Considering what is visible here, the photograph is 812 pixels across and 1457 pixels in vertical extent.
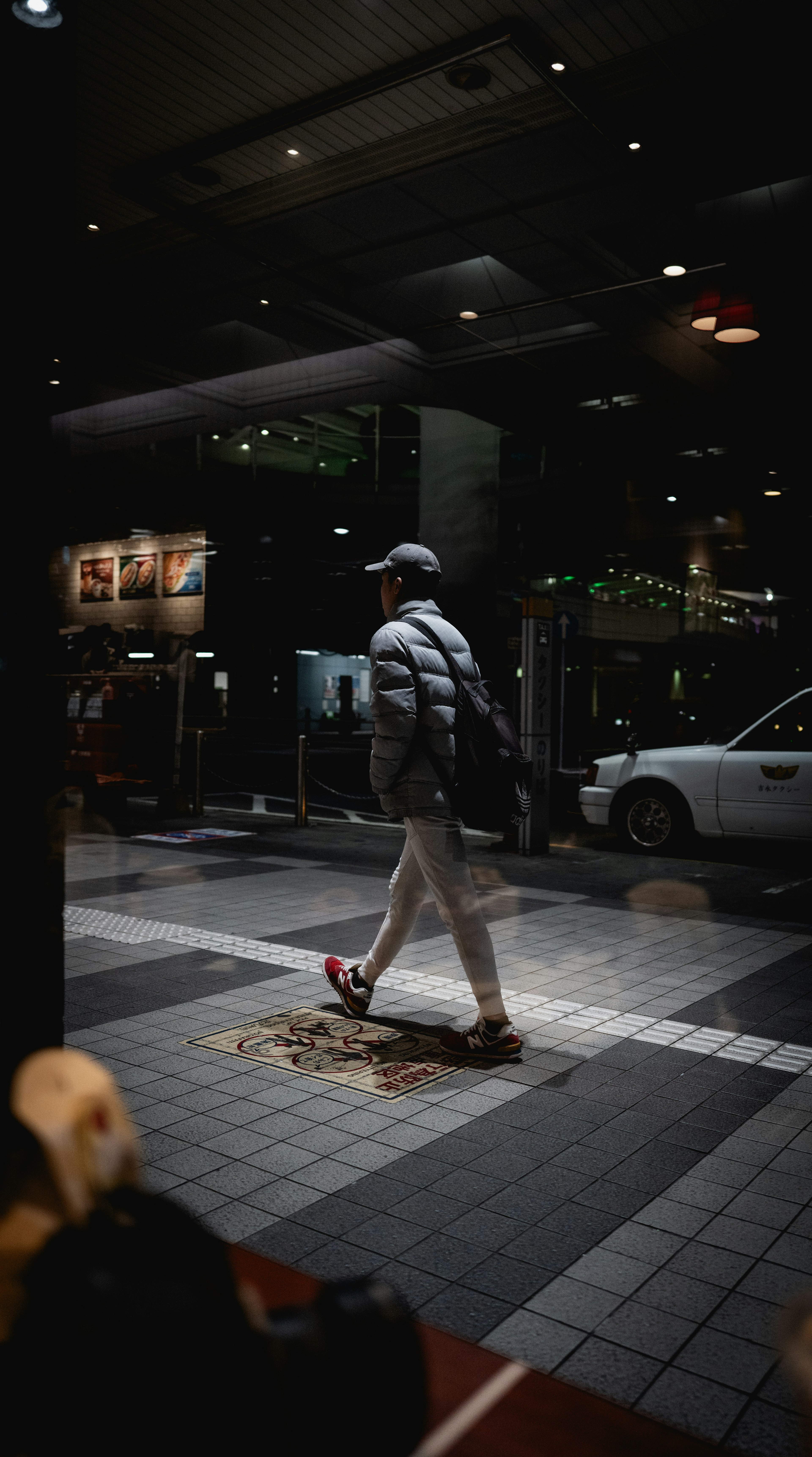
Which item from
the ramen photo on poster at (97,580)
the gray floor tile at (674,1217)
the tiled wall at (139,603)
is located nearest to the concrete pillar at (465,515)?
the tiled wall at (139,603)

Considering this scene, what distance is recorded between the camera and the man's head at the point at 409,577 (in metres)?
4.26

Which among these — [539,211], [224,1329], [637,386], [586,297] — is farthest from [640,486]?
[224,1329]

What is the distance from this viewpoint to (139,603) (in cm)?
2453

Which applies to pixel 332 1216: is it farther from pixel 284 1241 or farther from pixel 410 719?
pixel 410 719

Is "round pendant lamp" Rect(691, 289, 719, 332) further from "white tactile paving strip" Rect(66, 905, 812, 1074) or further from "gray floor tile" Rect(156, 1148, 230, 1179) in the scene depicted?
"gray floor tile" Rect(156, 1148, 230, 1179)

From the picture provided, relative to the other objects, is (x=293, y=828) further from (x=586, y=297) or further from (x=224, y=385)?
(x=224, y=385)

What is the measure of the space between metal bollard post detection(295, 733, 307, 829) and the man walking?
7825 millimetres

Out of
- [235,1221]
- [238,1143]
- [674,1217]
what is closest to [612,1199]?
[674,1217]

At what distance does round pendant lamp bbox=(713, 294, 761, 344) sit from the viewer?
37.3 feet

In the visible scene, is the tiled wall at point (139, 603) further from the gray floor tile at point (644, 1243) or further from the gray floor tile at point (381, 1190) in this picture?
the gray floor tile at point (644, 1243)

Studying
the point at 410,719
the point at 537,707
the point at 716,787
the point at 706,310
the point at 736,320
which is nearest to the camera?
the point at 410,719

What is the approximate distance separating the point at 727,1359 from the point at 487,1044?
194cm

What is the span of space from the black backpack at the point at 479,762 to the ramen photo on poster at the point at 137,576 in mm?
21025

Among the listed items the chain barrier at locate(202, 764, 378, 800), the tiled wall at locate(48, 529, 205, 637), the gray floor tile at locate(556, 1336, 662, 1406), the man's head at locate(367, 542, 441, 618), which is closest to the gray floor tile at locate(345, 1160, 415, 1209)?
the gray floor tile at locate(556, 1336, 662, 1406)
